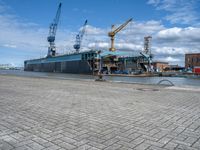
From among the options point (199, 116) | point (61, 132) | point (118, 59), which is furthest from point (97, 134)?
point (118, 59)

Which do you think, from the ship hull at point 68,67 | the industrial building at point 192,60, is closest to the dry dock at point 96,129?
the ship hull at point 68,67

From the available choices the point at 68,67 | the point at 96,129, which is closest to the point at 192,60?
the point at 68,67

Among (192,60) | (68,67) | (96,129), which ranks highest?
(192,60)

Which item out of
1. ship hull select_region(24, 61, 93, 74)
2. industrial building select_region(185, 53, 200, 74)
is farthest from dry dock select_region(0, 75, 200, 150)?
industrial building select_region(185, 53, 200, 74)

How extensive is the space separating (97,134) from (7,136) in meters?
1.60

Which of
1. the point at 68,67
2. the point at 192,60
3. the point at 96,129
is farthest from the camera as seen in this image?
the point at 192,60

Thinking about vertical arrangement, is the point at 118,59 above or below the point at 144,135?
above

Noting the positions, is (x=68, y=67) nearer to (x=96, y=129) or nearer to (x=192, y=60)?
(x=192, y=60)

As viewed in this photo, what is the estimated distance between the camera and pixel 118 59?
291 ft

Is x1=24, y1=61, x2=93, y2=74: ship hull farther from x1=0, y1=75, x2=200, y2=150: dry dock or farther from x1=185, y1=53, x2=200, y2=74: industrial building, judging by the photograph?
x1=0, y1=75, x2=200, y2=150: dry dock

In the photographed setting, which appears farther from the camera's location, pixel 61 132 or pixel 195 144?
pixel 61 132

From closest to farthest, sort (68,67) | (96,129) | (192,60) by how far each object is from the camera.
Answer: (96,129)
(68,67)
(192,60)

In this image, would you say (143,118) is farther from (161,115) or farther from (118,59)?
(118,59)

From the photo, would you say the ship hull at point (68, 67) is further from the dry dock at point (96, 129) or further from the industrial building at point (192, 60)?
the dry dock at point (96, 129)
